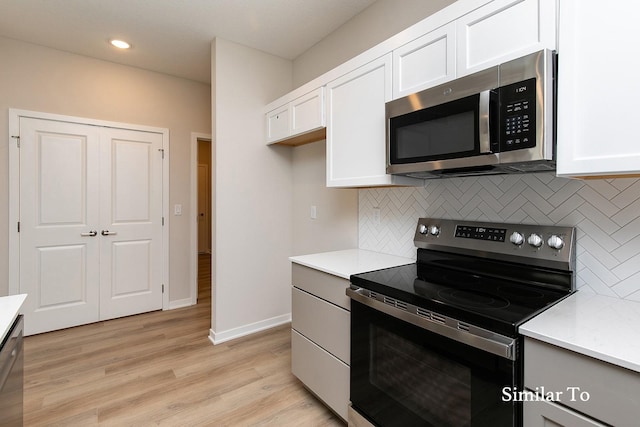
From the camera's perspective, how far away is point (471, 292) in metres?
1.33

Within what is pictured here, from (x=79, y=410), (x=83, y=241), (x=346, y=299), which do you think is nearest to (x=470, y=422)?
(x=346, y=299)

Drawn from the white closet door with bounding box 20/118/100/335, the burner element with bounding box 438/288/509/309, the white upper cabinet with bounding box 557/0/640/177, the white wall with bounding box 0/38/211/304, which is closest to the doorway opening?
the white wall with bounding box 0/38/211/304

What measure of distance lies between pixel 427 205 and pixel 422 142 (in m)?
0.56

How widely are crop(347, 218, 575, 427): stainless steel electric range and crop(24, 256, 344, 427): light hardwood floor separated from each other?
62 centimetres

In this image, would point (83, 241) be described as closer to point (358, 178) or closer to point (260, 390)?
point (260, 390)

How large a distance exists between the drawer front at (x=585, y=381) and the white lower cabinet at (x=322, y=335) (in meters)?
0.88

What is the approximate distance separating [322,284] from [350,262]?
0.24 m

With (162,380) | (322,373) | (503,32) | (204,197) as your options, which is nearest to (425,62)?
(503,32)

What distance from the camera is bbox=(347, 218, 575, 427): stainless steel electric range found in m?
1.03

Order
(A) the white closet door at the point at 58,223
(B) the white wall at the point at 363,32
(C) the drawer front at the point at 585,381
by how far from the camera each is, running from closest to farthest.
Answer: (C) the drawer front at the point at 585,381
(B) the white wall at the point at 363,32
(A) the white closet door at the point at 58,223

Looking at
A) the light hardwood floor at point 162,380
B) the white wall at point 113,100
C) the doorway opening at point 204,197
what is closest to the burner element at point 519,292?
the light hardwood floor at point 162,380

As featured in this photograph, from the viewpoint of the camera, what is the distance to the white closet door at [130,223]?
3322 mm

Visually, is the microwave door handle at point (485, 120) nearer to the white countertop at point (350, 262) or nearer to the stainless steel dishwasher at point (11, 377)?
the white countertop at point (350, 262)

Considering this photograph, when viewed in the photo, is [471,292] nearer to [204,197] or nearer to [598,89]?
[598,89]
